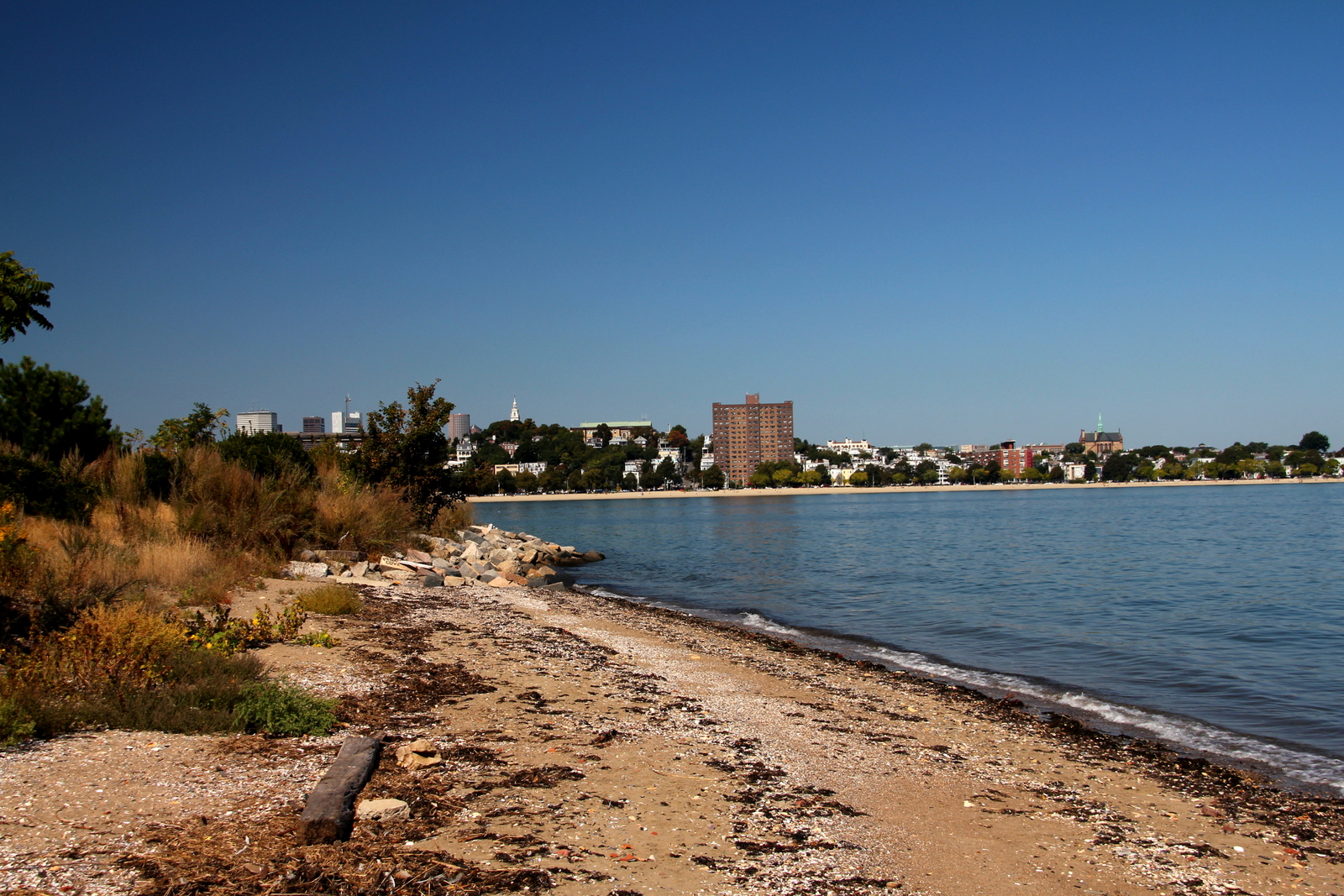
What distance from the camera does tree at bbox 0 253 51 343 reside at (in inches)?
470

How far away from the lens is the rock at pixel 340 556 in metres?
17.1

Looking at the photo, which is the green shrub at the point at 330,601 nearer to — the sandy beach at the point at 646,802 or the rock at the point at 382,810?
the sandy beach at the point at 646,802

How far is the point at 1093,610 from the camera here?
20.0m

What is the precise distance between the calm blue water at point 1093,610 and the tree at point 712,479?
131790 mm

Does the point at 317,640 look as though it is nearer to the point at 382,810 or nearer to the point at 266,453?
the point at 382,810

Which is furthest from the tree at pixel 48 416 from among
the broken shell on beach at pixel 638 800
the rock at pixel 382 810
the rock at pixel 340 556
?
the rock at pixel 382 810

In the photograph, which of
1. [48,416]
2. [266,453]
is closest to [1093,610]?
[266,453]

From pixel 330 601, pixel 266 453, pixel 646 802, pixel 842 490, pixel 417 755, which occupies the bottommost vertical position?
pixel 842 490

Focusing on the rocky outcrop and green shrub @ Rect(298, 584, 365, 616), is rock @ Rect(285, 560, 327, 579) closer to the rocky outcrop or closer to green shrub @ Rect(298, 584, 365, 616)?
the rocky outcrop

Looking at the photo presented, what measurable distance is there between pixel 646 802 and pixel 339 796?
206 centimetres

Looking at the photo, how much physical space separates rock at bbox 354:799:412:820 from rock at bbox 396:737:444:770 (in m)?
0.85

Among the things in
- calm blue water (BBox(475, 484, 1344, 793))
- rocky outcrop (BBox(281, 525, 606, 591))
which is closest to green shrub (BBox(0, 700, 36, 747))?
rocky outcrop (BBox(281, 525, 606, 591))

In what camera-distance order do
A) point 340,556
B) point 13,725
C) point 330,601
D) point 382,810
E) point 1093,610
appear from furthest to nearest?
point 1093,610 → point 340,556 → point 330,601 → point 13,725 → point 382,810

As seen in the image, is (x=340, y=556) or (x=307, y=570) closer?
(x=307, y=570)
